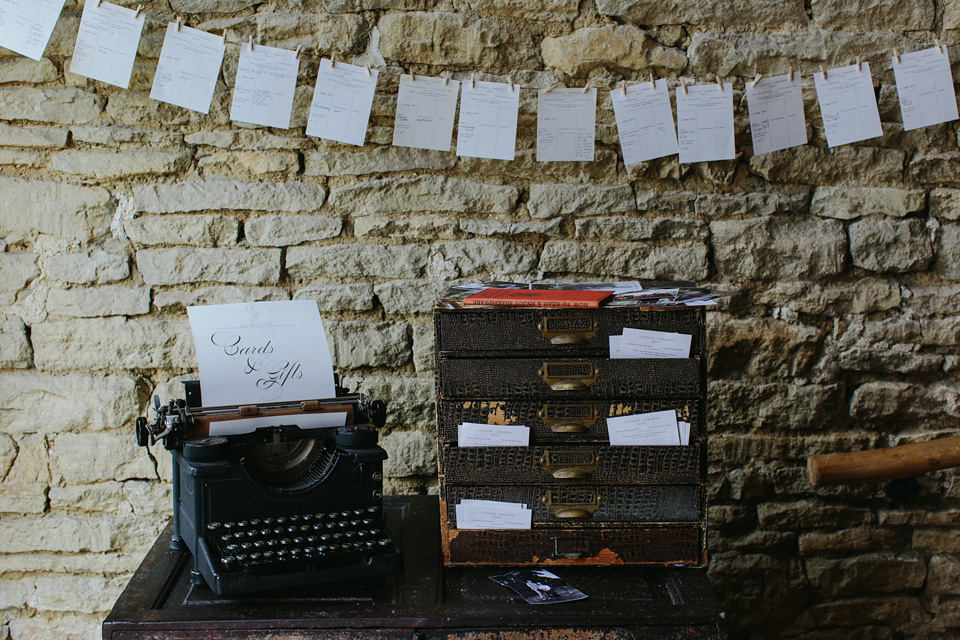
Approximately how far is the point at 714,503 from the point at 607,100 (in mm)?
1249

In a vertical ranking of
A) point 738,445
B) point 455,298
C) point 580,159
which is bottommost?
point 738,445

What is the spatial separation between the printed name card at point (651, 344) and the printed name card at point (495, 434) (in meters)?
0.26

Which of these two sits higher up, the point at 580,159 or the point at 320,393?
the point at 580,159

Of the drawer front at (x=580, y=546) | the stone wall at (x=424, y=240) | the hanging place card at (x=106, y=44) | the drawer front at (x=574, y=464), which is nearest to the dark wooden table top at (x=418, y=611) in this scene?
the drawer front at (x=580, y=546)

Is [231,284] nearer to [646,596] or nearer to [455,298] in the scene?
[455,298]

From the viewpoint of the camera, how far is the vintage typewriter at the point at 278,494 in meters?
1.49

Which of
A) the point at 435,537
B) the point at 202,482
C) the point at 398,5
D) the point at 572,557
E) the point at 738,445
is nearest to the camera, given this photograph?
the point at 202,482

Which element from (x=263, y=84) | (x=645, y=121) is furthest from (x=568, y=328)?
(x=263, y=84)

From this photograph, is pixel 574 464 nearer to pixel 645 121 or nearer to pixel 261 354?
pixel 261 354

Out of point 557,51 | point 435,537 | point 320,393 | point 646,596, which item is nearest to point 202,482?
point 320,393

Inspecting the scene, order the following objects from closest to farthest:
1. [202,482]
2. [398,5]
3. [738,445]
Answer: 1. [202,482]
2. [398,5]
3. [738,445]

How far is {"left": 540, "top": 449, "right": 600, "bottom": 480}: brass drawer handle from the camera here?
160cm

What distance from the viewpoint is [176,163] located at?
7.14ft

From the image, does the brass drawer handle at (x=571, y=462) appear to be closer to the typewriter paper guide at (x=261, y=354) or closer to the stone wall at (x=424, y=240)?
the typewriter paper guide at (x=261, y=354)
